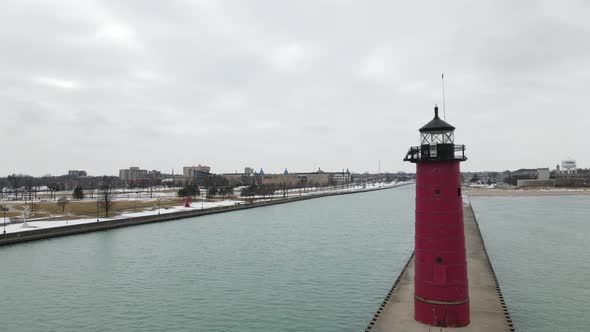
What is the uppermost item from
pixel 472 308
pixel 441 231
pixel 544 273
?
pixel 441 231

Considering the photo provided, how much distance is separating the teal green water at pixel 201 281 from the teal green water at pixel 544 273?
7883mm

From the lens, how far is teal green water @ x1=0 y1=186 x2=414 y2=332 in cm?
2250

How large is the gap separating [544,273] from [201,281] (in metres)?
25.6

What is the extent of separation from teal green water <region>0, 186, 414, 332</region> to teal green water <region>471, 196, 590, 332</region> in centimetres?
788

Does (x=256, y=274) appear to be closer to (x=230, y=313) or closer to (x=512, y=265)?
(x=230, y=313)

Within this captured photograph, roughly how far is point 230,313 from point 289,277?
833cm

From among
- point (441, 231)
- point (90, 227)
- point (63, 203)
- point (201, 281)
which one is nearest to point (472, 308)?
point (441, 231)

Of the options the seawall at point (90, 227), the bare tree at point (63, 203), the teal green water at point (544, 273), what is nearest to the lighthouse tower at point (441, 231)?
the teal green water at point (544, 273)

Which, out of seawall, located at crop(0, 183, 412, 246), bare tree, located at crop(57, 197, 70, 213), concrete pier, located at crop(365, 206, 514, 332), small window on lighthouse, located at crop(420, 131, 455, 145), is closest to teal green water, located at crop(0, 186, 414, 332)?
seawall, located at crop(0, 183, 412, 246)

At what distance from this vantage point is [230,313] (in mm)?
23438

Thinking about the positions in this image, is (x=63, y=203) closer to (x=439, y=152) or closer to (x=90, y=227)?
(x=90, y=227)

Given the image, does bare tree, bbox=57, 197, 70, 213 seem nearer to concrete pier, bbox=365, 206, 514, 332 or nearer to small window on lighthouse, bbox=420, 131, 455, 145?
concrete pier, bbox=365, 206, 514, 332

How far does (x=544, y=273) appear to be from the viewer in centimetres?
3127

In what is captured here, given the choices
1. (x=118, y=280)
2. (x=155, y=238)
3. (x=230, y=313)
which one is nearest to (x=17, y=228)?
(x=155, y=238)
